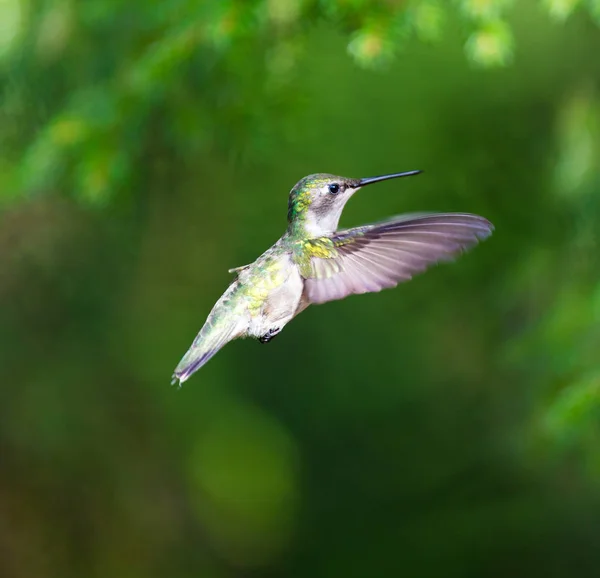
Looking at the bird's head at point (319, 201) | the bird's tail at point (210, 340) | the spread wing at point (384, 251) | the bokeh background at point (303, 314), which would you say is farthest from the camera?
the bokeh background at point (303, 314)

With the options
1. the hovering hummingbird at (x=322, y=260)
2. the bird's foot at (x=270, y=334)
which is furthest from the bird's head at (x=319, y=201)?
the bird's foot at (x=270, y=334)

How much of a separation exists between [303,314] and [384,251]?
10.1ft

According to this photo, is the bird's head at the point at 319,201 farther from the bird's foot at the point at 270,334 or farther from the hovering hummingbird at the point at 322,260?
the bird's foot at the point at 270,334

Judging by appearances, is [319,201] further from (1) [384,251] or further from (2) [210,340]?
(2) [210,340]

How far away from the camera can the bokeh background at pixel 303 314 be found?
A: 8.33ft

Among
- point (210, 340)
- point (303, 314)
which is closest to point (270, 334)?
point (210, 340)

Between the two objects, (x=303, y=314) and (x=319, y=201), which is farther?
(x=303, y=314)

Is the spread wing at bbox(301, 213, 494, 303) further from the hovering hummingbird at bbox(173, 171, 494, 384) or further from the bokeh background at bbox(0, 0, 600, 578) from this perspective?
the bokeh background at bbox(0, 0, 600, 578)

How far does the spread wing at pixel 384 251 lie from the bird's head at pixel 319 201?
0.21ft

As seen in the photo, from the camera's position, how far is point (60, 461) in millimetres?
4941

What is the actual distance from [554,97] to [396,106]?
2.96 feet

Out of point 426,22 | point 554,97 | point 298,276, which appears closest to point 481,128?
point 554,97

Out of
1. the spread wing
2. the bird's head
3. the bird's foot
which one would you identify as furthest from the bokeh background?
the bird's foot

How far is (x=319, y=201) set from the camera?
5.82 feet
